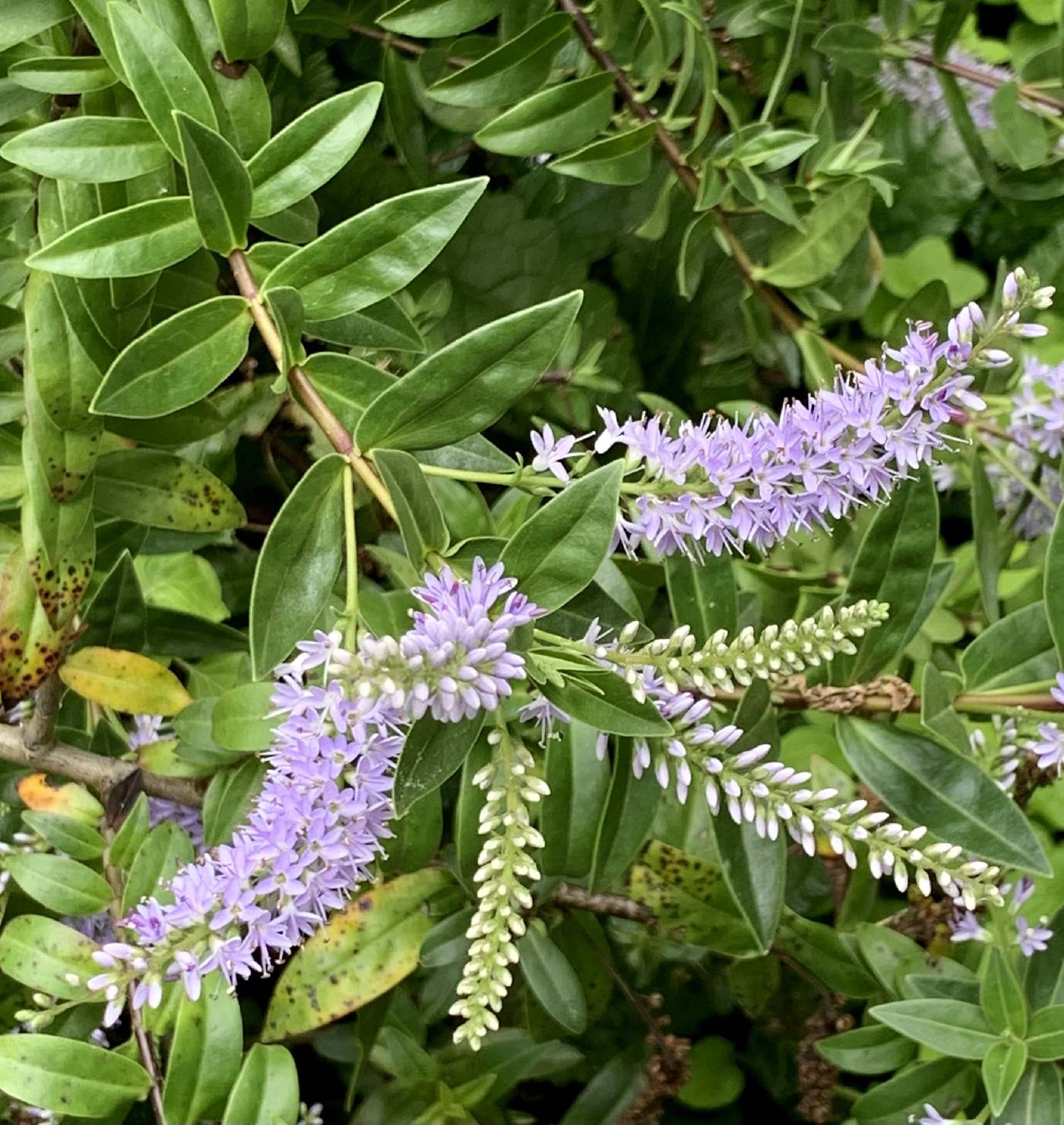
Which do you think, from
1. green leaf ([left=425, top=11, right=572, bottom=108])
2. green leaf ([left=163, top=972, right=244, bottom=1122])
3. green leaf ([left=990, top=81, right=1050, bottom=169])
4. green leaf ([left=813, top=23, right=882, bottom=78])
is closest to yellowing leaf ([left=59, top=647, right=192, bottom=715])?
green leaf ([left=163, top=972, right=244, bottom=1122])

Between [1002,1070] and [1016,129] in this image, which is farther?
[1016,129]

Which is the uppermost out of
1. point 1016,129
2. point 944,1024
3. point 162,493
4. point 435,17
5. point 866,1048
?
point 435,17

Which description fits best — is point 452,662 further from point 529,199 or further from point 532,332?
point 529,199

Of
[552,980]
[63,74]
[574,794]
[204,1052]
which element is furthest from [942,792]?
[63,74]

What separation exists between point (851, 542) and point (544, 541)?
65 cm

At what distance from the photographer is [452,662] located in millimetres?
558

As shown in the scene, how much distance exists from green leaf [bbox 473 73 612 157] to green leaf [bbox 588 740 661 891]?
1.80ft

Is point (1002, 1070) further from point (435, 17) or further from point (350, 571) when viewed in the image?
point (435, 17)

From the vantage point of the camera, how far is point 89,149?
2.38ft

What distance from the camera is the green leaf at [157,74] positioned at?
68 cm

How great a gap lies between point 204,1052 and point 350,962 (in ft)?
0.56

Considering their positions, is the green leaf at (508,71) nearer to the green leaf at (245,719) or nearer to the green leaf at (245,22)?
the green leaf at (245,22)

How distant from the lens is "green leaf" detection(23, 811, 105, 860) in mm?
869

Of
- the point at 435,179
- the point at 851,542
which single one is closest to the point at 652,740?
the point at 851,542
